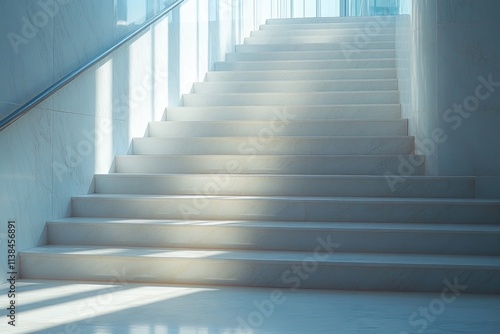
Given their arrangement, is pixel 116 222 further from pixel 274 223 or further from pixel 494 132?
pixel 494 132

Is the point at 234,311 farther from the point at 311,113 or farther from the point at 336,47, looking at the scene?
the point at 336,47

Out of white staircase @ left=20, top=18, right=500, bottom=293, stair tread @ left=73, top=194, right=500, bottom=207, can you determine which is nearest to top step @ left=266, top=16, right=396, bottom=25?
white staircase @ left=20, top=18, right=500, bottom=293

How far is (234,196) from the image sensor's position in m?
5.09

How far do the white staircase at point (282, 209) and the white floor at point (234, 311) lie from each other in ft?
0.44

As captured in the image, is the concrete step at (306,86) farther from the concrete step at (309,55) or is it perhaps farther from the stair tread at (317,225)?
the stair tread at (317,225)

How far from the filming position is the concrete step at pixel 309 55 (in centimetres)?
782

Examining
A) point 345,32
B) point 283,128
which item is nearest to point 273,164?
point 283,128

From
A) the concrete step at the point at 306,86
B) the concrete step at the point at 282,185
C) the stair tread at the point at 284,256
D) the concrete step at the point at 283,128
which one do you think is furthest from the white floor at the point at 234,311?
the concrete step at the point at 306,86

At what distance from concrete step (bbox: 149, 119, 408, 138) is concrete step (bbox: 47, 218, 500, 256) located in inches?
59.1

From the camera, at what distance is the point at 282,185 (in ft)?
16.8

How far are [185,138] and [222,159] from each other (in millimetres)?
A: 557

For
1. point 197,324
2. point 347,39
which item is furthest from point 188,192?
point 347,39

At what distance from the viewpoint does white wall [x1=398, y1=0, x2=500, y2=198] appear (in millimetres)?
4992

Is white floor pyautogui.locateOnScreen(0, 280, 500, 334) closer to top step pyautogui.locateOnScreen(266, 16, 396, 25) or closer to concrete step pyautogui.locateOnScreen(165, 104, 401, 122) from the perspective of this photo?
concrete step pyautogui.locateOnScreen(165, 104, 401, 122)
